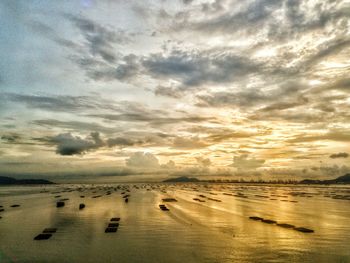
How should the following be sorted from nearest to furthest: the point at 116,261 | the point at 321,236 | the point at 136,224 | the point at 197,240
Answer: the point at 116,261
the point at 197,240
the point at 321,236
the point at 136,224

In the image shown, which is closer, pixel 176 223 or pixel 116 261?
pixel 116 261

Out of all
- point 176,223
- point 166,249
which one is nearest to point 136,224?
point 176,223

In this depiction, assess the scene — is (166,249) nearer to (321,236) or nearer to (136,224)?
(136,224)

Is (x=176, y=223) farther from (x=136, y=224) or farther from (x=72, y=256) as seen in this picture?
(x=72, y=256)

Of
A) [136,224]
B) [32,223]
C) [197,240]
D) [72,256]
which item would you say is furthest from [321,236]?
[32,223]

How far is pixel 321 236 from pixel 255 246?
11845 mm

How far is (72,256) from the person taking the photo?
2989 cm

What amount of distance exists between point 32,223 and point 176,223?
22.6 metres

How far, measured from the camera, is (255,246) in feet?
111

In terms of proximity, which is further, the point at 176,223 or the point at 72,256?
the point at 176,223

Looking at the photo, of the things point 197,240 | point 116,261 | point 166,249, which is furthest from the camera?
point 197,240

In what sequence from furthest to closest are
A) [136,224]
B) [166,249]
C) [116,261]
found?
[136,224] → [166,249] → [116,261]

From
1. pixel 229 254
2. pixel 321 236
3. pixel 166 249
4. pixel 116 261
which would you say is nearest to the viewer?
pixel 116 261

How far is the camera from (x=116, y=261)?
2834 cm
